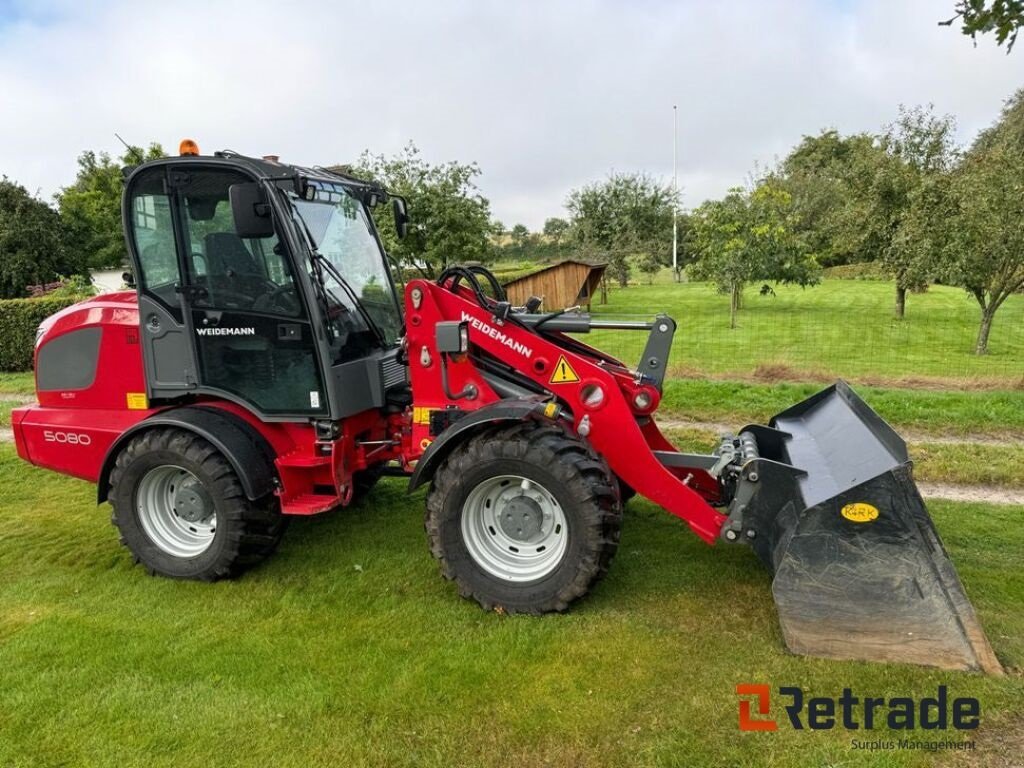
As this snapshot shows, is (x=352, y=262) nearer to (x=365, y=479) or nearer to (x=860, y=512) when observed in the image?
(x=365, y=479)

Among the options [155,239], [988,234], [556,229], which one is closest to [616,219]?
[556,229]

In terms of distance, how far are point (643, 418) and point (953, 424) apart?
16.0 feet

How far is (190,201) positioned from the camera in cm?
430

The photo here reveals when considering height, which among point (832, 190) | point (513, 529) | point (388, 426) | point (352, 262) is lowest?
point (513, 529)

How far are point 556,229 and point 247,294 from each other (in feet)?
120

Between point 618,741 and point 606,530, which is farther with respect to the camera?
point 606,530

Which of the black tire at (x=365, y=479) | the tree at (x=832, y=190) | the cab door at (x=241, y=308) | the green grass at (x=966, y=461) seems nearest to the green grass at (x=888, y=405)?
the green grass at (x=966, y=461)

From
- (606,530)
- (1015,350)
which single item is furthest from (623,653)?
(1015,350)

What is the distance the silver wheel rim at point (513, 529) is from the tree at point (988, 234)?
40.8 ft

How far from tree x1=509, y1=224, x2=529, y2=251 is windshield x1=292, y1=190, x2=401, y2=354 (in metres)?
35.6

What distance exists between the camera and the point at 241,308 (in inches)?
172

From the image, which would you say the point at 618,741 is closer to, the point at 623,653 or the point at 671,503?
the point at 623,653

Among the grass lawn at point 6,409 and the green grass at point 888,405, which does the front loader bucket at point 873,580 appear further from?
the grass lawn at point 6,409

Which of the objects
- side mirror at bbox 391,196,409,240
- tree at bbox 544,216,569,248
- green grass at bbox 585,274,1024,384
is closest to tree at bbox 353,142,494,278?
green grass at bbox 585,274,1024,384
